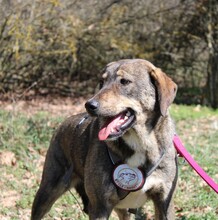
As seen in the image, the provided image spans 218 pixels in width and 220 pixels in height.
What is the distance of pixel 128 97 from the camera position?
469cm

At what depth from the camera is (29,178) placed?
757 cm

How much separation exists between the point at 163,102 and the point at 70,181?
152cm

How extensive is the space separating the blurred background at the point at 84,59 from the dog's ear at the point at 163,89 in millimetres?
2999

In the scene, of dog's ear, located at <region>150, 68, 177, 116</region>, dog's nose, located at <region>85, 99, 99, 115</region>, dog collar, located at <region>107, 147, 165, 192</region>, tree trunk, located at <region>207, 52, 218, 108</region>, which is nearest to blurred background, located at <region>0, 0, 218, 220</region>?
tree trunk, located at <region>207, 52, 218, 108</region>

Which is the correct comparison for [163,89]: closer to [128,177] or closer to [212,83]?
[128,177]

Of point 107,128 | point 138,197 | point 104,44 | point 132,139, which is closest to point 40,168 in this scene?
point 138,197

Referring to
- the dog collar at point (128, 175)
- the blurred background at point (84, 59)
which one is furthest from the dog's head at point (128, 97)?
the blurred background at point (84, 59)

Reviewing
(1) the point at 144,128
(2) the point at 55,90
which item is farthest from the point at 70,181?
(2) the point at 55,90

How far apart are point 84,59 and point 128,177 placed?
9.47 metres

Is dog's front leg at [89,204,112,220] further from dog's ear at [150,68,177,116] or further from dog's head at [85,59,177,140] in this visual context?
dog's ear at [150,68,177,116]

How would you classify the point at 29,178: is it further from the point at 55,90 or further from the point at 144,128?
the point at 55,90

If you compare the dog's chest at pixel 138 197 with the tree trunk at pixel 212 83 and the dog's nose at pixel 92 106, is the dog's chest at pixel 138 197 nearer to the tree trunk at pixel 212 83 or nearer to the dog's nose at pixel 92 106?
the dog's nose at pixel 92 106

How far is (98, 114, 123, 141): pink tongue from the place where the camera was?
457 cm

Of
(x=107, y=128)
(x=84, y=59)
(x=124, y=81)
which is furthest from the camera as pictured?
(x=84, y=59)
